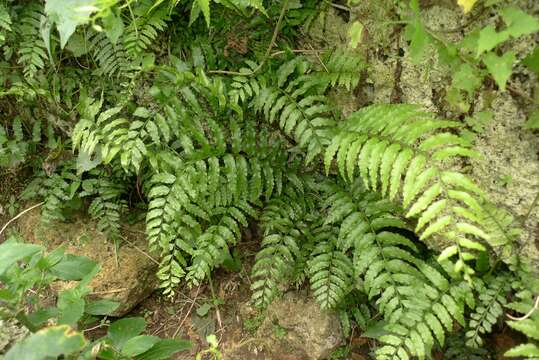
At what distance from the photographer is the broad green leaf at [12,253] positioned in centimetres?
193

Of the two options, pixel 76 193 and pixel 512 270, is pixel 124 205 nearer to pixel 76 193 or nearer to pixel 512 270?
pixel 76 193

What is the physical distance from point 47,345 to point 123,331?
669 mm

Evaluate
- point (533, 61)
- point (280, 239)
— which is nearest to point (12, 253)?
point (280, 239)

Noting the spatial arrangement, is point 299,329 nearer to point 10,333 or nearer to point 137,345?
point 137,345

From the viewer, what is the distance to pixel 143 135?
3158 millimetres

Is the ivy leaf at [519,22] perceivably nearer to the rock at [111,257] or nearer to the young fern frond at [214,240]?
the young fern frond at [214,240]

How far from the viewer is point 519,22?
2.06 meters

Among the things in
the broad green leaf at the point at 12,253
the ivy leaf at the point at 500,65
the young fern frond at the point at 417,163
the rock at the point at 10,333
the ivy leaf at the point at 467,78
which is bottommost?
the rock at the point at 10,333

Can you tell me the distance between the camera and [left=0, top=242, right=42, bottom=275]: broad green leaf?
1927 mm

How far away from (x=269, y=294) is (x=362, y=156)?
1.22 metres

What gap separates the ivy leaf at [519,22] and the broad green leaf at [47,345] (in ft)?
6.92

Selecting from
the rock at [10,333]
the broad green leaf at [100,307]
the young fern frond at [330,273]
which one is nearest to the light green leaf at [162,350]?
the broad green leaf at [100,307]

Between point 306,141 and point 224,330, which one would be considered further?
point 224,330

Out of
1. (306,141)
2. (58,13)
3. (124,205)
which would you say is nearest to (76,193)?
(124,205)
